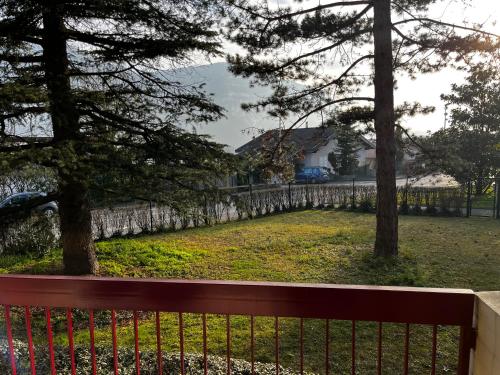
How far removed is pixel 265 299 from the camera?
1446mm

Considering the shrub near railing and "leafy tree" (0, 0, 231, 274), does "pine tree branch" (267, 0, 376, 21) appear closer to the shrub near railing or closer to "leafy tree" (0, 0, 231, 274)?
"leafy tree" (0, 0, 231, 274)

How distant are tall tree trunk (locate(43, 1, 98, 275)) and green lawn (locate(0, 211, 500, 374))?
63cm

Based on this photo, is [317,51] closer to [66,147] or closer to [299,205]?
[66,147]

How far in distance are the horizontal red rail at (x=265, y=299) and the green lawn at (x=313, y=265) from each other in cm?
241

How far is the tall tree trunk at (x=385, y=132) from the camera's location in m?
6.84


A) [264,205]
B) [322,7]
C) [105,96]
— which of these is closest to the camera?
[105,96]

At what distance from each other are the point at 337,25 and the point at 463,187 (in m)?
9.70

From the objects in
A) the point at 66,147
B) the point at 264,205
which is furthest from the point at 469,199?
the point at 66,147

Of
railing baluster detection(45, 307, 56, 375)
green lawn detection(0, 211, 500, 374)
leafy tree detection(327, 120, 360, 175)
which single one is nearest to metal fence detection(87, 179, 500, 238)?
green lawn detection(0, 211, 500, 374)

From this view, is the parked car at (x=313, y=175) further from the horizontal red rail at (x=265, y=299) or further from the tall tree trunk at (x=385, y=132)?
the horizontal red rail at (x=265, y=299)

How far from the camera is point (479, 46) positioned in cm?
678

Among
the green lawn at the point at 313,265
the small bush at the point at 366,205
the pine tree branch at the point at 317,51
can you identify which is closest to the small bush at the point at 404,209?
the small bush at the point at 366,205

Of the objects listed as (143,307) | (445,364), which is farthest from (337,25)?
(143,307)

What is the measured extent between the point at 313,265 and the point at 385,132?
293cm
